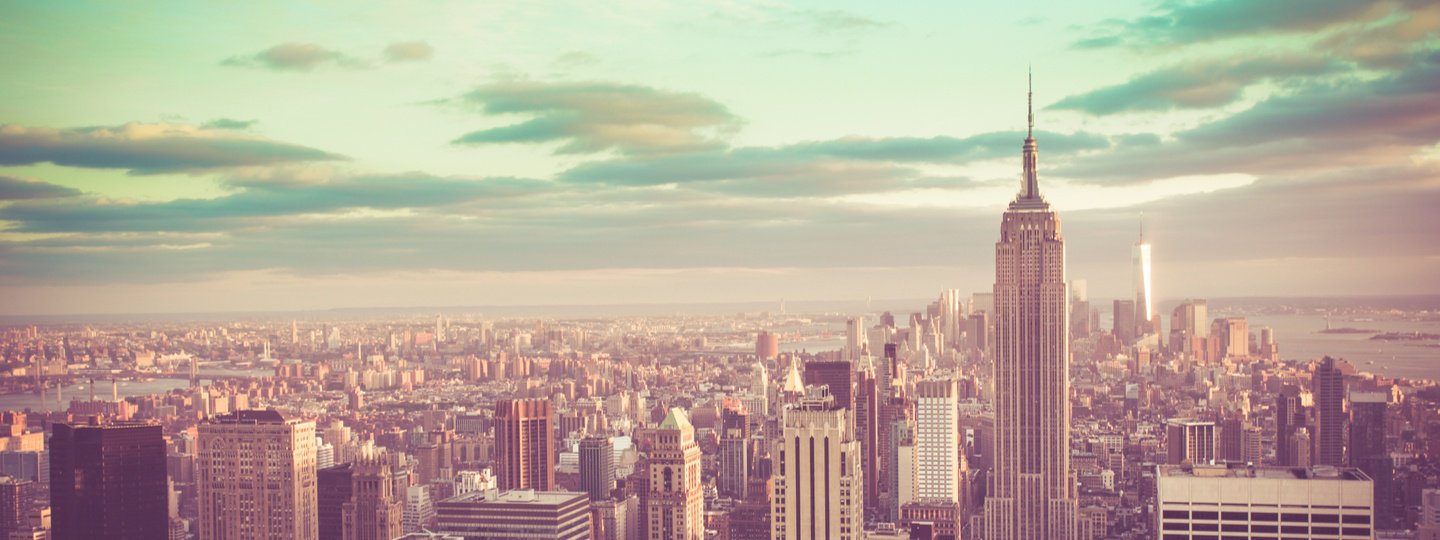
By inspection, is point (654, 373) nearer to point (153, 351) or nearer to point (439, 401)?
point (439, 401)

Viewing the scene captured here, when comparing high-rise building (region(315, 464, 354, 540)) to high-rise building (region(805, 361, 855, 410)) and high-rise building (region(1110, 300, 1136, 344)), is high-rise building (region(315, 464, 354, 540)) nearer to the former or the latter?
high-rise building (region(805, 361, 855, 410))

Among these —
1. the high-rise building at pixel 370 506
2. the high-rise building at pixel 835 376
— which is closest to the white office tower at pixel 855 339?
the high-rise building at pixel 835 376

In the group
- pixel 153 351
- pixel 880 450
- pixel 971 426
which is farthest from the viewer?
pixel 971 426

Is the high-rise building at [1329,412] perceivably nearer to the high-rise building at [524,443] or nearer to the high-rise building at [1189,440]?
the high-rise building at [1189,440]

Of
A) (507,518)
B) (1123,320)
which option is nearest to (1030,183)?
(1123,320)

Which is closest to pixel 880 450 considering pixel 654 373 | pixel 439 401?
pixel 654 373

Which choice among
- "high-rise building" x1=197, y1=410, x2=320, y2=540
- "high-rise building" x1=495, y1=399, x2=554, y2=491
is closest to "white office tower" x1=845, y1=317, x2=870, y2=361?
"high-rise building" x1=495, y1=399, x2=554, y2=491

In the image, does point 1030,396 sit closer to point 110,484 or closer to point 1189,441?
point 1189,441
